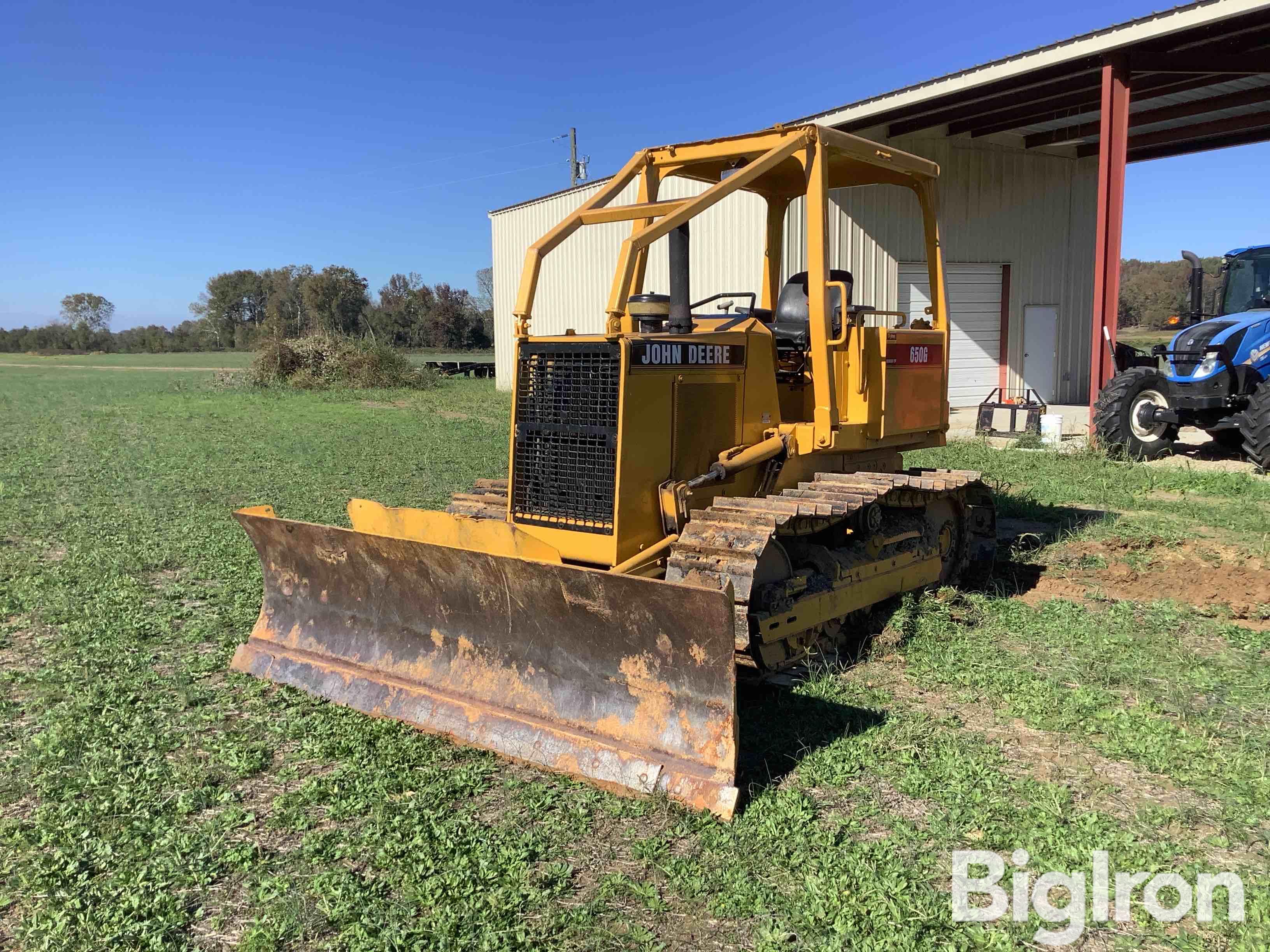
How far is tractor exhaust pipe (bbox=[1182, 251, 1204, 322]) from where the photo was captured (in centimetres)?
1149

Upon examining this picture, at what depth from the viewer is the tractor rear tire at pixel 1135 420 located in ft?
41.3

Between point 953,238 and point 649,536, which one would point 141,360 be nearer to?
point 953,238

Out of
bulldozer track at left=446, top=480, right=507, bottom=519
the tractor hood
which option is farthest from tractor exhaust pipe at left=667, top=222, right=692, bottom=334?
the tractor hood

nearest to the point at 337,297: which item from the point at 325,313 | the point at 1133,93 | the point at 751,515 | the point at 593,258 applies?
the point at 325,313

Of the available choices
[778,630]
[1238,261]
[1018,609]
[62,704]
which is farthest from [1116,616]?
[1238,261]

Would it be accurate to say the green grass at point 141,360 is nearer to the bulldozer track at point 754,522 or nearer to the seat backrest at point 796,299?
the seat backrest at point 796,299

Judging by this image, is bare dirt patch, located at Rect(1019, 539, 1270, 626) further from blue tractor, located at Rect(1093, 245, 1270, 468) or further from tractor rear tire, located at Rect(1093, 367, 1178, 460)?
tractor rear tire, located at Rect(1093, 367, 1178, 460)

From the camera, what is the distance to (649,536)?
204 inches

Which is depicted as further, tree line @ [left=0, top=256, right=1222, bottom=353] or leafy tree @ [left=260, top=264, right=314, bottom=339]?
leafy tree @ [left=260, top=264, right=314, bottom=339]

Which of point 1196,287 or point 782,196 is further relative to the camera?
point 1196,287

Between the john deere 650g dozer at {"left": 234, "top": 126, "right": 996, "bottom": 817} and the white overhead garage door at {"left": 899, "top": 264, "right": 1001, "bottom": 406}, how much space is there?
14.5 meters

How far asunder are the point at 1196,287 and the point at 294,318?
76.3m

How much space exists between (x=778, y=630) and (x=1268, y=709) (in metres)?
2.35

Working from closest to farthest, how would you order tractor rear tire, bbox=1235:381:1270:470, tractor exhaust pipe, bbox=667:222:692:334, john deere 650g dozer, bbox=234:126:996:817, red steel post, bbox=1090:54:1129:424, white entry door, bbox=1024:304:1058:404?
john deere 650g dozer, bbox=234:126:996:817 → tractor exhaust pipe, bbox=667:222:692:334 → tractor rear tire, bbox=1235:381:1270:470 → red steel post, bbox=1090:54:1129:424 → white entry door, bbox=1024:304:1058:404
